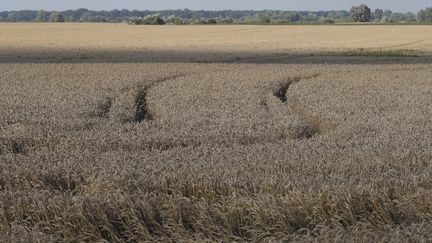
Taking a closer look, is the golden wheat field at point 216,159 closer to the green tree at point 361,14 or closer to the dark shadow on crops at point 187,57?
the dark shadow on crops at point 187,57

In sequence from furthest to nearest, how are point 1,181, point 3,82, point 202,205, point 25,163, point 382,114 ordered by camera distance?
point 3,82
point 382,114
point 25,163
point 1,181
point 202,205

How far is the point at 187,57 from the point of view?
45.8 metres

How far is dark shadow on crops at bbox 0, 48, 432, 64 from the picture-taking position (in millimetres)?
42312

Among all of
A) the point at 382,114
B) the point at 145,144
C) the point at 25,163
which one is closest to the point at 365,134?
the point at 382,114

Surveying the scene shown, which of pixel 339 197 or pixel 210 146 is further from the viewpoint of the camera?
pixel 210 146

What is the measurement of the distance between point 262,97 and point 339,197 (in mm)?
12910

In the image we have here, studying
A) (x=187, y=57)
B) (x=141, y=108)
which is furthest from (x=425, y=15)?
(x=141, y=108)

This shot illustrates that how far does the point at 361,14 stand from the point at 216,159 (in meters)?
140

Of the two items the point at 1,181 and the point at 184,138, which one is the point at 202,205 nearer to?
the point at 1,181

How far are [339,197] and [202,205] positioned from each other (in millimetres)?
1652

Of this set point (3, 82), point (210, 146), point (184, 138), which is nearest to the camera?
point (210, 146)

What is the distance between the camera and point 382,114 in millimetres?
16891

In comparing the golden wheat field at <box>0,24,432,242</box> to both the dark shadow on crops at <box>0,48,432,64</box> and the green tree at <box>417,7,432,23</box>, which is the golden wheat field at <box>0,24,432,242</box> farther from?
the green tree at <box>417,7,432,23</box>

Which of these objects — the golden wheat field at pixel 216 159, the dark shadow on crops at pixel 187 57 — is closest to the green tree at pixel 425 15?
the dark shadow on crops at pixel 187 57
